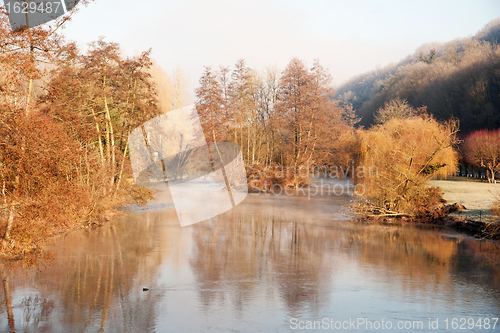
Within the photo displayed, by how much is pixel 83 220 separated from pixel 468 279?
45.5 feet

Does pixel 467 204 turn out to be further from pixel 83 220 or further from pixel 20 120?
pixel 20 120

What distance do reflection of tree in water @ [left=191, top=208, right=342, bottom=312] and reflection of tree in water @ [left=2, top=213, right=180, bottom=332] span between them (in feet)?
4.55

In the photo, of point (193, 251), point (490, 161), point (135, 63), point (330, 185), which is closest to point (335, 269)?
point (193, 251)

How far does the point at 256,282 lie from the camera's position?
10.0 m

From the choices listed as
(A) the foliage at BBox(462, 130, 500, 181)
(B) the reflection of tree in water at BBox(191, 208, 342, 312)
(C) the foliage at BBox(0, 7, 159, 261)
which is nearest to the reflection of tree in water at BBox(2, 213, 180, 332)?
(C) the foliage at BBox(0, 7, 159, 261)

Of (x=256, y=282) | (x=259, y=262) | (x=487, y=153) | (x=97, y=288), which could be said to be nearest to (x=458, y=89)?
(x=487, y=153)

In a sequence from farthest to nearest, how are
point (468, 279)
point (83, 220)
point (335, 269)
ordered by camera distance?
point (83, 220)
point (335, 269)
point (468, 279)

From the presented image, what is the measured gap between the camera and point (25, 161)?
28.3ft

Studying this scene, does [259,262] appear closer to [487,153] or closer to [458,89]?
[487,153]

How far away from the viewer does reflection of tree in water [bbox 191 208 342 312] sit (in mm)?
9188

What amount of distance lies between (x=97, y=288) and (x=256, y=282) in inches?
146

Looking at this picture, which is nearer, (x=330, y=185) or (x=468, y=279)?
(x=468, y=279)

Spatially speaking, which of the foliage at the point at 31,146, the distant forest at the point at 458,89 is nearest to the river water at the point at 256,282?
the foliage at the point at 31,146

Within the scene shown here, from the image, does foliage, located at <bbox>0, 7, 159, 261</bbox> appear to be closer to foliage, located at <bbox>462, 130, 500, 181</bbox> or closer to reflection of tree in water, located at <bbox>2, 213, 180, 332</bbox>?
reflection of tree in water, located at <bbox>2, 213, 180, 332</bbox>
